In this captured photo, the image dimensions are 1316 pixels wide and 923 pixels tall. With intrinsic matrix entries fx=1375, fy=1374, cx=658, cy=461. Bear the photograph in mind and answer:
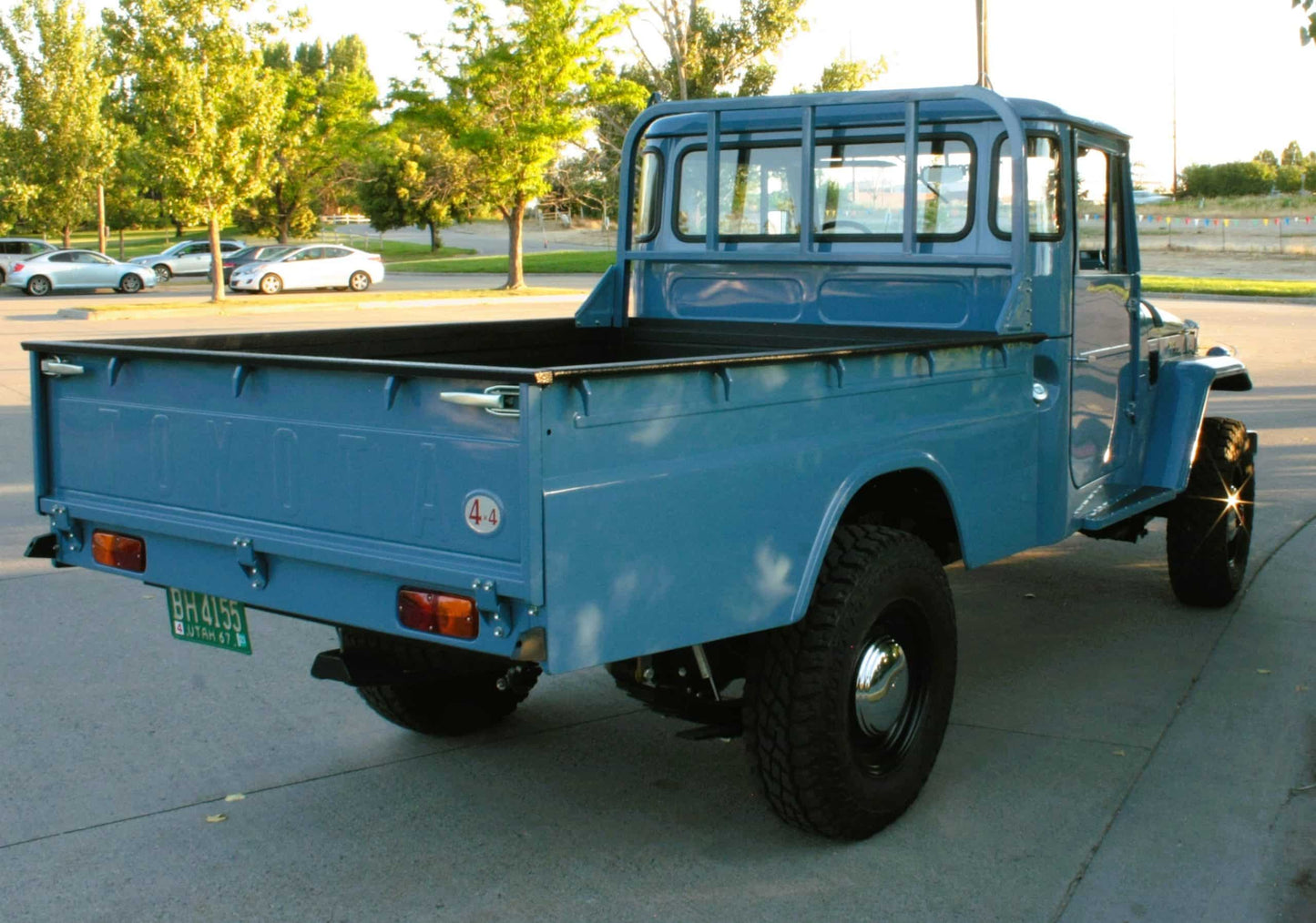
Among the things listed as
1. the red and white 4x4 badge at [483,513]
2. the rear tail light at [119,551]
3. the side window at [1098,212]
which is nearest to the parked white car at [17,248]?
the side window at [1098,212]

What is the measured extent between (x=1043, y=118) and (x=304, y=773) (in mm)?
3673

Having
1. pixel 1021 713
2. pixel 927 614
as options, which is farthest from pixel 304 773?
pixel 1021 713

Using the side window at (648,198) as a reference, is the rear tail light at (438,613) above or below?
below

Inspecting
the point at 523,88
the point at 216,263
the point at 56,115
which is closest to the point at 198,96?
the point at 216,263

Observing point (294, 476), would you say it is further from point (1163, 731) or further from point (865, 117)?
point (1163, 731)

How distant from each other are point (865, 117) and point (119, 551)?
3.31 m

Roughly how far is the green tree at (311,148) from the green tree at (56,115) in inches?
188

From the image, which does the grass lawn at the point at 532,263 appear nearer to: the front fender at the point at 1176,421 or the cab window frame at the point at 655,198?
the cab window frame at the point at 655,198

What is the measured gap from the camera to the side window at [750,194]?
5.73 metres

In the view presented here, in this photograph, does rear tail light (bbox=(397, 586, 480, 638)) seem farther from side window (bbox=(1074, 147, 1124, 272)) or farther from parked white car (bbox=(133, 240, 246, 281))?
parked white car (bbox=(133, 240, 246, 281))

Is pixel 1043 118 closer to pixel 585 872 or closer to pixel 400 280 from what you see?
pixel 585 872

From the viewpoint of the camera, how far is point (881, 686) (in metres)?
4.13

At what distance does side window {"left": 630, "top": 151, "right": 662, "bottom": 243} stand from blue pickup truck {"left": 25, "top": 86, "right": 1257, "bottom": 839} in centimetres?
1

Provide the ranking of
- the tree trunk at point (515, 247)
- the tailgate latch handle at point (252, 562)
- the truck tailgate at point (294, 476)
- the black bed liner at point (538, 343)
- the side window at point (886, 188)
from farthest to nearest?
the tree trunk at point (515, 247) < the side window at point (886, 188) < the black bed liner at point (538, 343) < the tailgate latch handle at point (252, 562) < the truck tailgate at point (294, 476)
